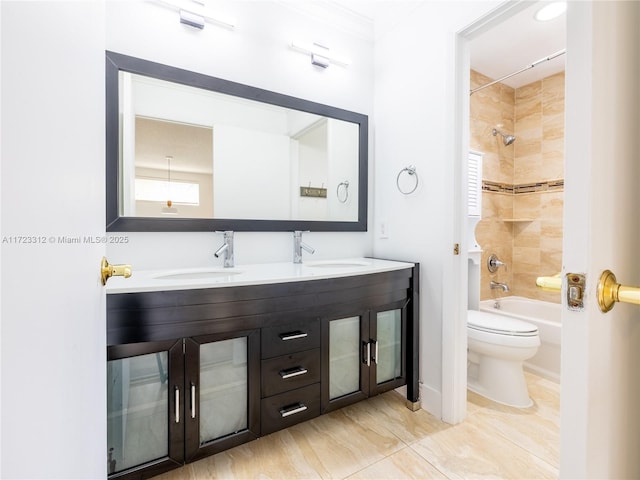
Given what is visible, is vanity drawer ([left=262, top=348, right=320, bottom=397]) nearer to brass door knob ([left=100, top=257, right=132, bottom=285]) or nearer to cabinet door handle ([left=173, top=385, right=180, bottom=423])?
cabinet door handle ([left=173, top=385, right=180, bottom=423])

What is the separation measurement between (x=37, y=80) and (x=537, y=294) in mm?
3538

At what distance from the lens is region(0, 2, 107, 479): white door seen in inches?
9.9

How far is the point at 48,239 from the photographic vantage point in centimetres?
33

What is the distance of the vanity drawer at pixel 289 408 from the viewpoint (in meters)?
1.30

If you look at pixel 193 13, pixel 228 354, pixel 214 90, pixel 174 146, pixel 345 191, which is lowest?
pixel 228 354

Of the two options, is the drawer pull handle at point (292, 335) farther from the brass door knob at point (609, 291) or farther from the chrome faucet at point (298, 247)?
the brass door knob at point (609, 291)

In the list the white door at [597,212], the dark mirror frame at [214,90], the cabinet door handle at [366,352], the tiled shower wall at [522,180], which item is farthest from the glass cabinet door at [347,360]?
the tiled shower wall at [522,180]

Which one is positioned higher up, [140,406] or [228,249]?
[228,249]

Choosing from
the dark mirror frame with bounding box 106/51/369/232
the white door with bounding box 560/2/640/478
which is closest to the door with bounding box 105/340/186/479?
the dark mirror frame with bounding box 106/51/369/232

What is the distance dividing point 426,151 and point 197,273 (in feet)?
4.71

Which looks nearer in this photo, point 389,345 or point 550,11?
point 389,345

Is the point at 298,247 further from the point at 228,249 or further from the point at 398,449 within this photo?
the point at 398,449

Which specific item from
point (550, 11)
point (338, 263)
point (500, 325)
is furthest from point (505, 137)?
point (338, 263)

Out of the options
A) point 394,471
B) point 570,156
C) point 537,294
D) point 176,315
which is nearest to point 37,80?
point 570,156
